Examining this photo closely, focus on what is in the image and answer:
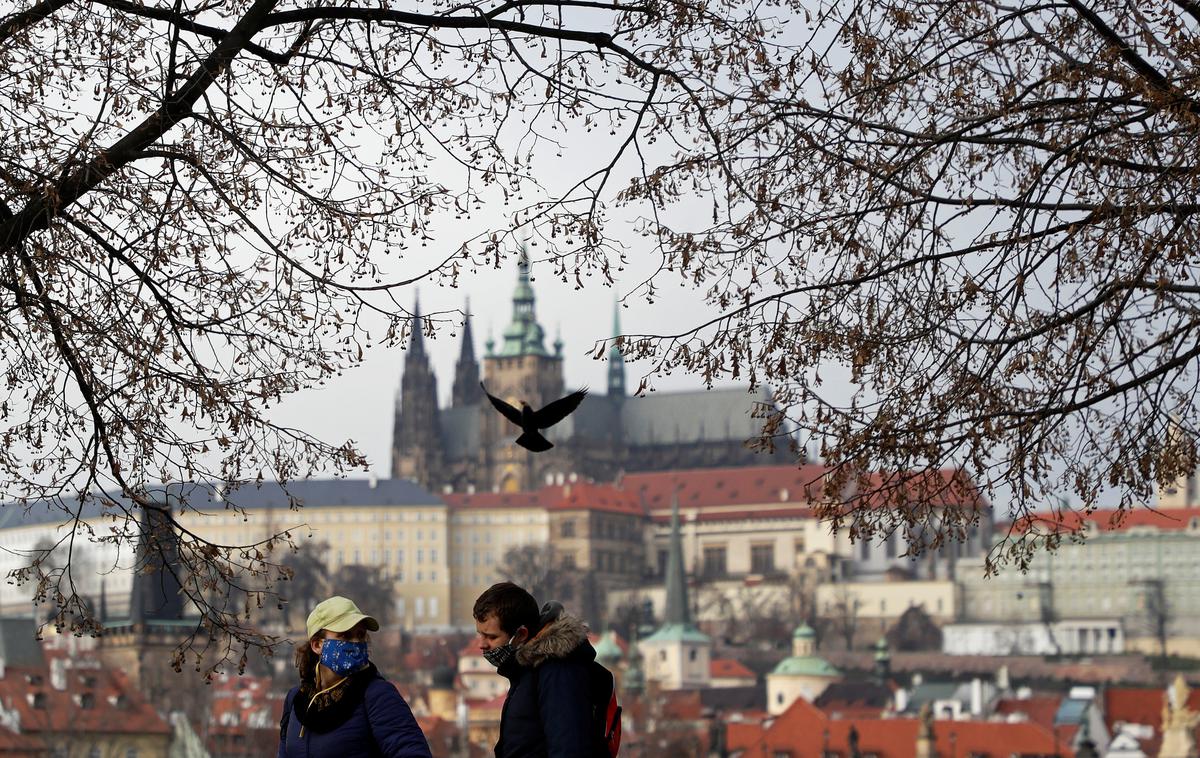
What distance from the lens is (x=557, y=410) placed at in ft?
22.3

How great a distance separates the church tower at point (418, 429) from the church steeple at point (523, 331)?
5611mm

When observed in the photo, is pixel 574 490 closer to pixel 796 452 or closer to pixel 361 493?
pixel 361 493

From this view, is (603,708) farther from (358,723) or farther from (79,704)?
(79,704)

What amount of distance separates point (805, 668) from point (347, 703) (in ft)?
336

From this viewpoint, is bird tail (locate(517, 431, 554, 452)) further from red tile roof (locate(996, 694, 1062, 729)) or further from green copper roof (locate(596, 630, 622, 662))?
green copper roof (locate(596, 630, 622, 662))

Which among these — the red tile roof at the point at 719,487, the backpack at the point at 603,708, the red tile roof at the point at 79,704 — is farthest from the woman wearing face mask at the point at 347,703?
the red tile roof at the point at 719,487

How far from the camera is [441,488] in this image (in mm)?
152625

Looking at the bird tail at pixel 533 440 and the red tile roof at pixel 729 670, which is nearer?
the bird tail at pixel 533 440

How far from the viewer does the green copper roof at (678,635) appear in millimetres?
117750

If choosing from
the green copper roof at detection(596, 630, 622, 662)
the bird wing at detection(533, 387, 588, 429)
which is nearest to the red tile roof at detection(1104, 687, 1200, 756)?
the green copper roof at detection(596, 630, 622, 662)

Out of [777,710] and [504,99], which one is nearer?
[504,99]

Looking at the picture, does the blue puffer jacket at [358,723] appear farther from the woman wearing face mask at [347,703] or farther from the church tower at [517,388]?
the church tower at [517,388]

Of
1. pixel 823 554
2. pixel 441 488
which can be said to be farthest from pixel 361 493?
pixel 823 554

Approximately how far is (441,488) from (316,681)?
14752cm
